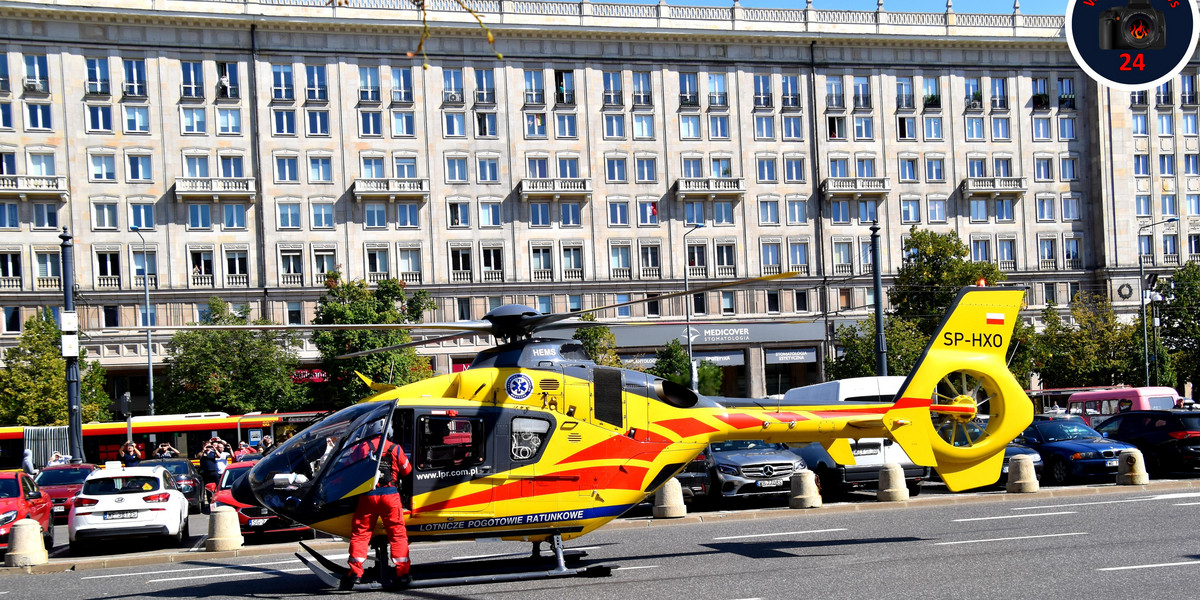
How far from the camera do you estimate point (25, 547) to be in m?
15.4

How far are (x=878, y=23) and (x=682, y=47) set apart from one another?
1189cm

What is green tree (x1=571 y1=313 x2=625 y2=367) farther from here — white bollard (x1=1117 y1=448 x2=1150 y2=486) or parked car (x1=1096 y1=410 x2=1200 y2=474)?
white bollard (x1=1117 y1=448 x2=1150 y2=486)

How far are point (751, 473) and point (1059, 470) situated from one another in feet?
24.6

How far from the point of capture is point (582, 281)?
5619 centimetres

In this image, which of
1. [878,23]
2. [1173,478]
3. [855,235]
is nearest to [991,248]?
[855,235]

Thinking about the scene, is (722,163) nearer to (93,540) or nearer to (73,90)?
(73,90)

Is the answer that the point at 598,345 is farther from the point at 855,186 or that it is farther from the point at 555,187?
the point at 855,186

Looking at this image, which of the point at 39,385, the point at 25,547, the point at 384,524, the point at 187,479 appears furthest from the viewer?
the point at 39,385

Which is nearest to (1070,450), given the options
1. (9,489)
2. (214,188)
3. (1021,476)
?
(1021,476)

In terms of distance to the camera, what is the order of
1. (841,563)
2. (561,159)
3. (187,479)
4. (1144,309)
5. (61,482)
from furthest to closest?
(561,159) < (1144,309) < (187,479) < (61,482) < (841,563)

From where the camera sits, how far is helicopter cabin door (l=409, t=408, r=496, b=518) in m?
12.2

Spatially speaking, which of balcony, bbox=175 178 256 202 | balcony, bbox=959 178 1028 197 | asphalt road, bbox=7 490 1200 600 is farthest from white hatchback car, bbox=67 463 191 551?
balcony, bbox=959 178 1028 197

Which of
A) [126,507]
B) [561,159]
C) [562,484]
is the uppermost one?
[561,159]
